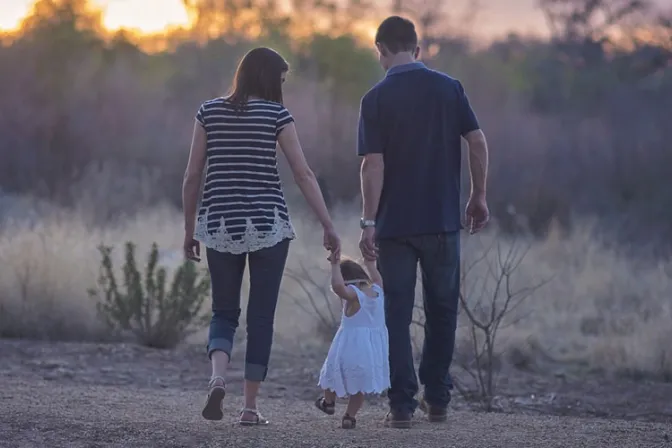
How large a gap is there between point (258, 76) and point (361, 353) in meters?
1.41

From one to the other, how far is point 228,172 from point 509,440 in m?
1.79

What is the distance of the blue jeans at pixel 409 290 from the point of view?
6.04m

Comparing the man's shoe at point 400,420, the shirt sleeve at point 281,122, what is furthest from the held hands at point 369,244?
the man's shoe at point 400,420

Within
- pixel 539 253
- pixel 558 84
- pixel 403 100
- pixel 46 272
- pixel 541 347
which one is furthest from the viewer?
pixel 558 84

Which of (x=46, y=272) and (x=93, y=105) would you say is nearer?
(x=46, y=272)

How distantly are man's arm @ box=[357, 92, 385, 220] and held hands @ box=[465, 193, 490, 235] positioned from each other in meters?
0.50

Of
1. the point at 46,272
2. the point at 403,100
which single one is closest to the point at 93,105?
the point at 46,272

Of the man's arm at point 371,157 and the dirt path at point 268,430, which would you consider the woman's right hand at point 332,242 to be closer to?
the man's arm at point 371,157

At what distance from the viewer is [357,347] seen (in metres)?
5.97

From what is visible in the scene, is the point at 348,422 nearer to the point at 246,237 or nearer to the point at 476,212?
the point at 246,237

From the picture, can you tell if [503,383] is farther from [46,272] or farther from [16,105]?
[16,105]

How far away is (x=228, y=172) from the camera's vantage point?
5.80 meters

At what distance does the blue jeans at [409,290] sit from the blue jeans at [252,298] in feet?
1.81

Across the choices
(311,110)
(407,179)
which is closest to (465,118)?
(407,179)
